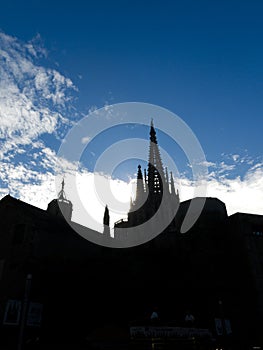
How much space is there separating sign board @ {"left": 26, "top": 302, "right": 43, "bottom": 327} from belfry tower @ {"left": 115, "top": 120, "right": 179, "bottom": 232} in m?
28.5

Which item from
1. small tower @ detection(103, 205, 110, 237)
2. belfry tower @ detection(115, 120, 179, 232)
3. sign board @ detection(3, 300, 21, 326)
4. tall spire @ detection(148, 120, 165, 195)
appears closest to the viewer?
sign board @ detection(3, 300, 21, 326)

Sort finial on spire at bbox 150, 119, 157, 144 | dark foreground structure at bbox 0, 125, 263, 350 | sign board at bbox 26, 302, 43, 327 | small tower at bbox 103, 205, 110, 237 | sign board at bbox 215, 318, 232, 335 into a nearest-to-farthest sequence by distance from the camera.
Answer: sign board at bbox 26, 302, 43, 327 → dark foreground structure at bbox 0, 125, 263, 350 → sign board at bbox 215, 318, 232, 335 → small tower at bbox 103, 205, 110, 237 → finial on spire at bbox 150, 119, 157, 144

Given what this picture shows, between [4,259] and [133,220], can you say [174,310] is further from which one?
[133,220]

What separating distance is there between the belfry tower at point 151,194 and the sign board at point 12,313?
29.9 m

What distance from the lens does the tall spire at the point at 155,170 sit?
59.0 metres

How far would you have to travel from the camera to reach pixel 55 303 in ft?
92.3

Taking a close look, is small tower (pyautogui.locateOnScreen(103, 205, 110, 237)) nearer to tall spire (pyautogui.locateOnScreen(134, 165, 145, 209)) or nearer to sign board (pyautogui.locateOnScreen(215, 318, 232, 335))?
tall spire (pyautogui.locateOnScreen(134, 165, 145, 209))

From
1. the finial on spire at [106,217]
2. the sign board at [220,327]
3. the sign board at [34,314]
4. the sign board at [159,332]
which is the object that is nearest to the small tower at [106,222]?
the finial on spire at [106,217]

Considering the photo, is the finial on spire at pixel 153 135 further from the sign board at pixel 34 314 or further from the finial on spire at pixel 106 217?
the sign board at pixel 34 314

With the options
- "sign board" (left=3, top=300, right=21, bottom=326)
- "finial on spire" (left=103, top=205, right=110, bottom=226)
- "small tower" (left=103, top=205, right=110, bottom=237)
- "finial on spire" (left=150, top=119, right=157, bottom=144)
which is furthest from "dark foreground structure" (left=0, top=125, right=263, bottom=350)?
"finial on spire" (left=150, top=119, right=157, bottom=144)

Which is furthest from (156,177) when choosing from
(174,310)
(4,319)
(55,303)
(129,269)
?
(4,319)

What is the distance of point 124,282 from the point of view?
3406 cm

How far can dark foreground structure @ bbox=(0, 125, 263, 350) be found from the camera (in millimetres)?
25906

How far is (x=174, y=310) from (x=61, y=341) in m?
13.2
